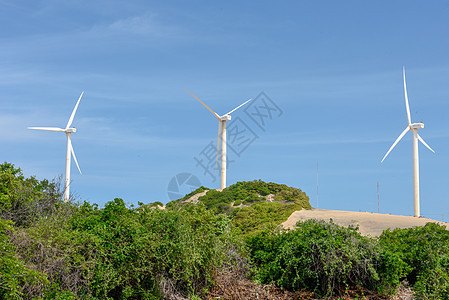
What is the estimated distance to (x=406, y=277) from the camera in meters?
14.5

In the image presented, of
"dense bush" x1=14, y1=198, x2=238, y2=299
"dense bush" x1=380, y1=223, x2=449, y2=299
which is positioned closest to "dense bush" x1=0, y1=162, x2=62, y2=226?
"dense bush" x1=14, y1=198, x2=238, y2=299

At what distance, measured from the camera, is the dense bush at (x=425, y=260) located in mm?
13422

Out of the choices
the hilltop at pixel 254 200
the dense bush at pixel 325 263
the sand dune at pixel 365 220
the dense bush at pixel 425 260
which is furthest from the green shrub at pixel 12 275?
the hilltop at pixel 254 200

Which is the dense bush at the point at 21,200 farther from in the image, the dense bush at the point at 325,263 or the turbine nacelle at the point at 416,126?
the turbine nacelle at the point at 416,126

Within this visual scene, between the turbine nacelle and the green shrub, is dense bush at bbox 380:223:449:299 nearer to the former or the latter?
the green shrub

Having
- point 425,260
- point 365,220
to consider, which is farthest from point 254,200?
point 425,260

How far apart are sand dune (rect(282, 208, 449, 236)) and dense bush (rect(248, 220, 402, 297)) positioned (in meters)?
14.1

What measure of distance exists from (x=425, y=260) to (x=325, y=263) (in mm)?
3752

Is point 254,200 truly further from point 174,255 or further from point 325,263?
point 174,255

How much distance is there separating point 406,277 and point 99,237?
9.21 meters

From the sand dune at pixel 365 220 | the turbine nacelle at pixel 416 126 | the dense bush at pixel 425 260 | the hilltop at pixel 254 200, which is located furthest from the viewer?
the turbine nacelle at pixel 416 126

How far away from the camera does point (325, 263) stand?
12594 mm

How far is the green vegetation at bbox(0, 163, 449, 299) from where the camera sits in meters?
11.1

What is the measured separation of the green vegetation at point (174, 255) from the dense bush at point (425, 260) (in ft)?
0.10
